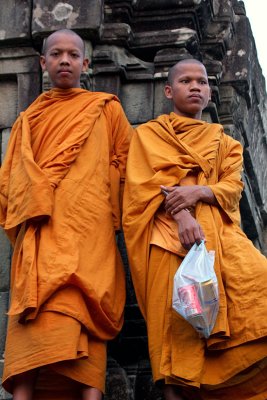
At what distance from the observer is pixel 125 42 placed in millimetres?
9859

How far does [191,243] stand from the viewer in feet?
26.9

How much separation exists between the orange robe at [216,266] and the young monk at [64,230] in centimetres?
18

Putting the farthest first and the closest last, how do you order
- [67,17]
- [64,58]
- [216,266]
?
[67,17]
[64,58]
[216,266]

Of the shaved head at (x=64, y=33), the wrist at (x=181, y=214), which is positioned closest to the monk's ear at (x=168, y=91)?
the shaved head at (x=64, y=33)

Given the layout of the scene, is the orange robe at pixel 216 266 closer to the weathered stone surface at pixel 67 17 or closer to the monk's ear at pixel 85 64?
the monk's ear at pixel 85 64

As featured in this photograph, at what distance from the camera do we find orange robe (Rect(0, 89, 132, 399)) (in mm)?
Result: 8031

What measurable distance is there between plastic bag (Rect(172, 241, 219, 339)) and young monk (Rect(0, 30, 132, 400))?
532mm

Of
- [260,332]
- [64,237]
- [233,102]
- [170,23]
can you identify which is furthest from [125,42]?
[260,332]

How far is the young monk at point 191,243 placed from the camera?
796cm

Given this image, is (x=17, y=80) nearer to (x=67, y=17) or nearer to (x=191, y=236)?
(x=67, y=17)

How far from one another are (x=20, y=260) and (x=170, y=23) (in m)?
2.45

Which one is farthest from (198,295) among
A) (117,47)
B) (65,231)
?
(117,47)

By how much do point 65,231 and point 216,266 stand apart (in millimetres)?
918

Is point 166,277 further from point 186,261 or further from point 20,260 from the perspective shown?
point 20,260
